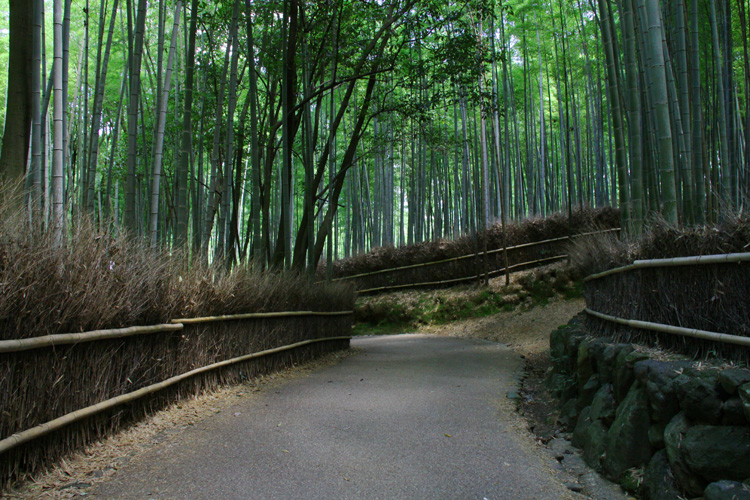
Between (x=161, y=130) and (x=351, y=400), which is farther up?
(x=161, y=130)

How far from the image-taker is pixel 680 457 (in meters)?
1.78

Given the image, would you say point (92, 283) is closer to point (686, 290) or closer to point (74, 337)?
point (74, 337)

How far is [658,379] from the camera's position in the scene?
2.06 meters

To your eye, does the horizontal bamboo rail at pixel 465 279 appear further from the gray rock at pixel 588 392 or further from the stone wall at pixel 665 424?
the stone wall at pixel 665 424

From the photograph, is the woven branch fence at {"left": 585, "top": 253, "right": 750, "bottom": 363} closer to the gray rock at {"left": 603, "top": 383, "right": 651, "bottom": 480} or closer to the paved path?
the gray rock at {"left": 603, "top": 383, "right": 651, "bottom": 480}

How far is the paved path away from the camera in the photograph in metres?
2.11

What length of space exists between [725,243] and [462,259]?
849 cm

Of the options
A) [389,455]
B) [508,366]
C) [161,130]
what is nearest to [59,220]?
[161,130]

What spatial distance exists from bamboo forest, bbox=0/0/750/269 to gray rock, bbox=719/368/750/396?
36.1 inches

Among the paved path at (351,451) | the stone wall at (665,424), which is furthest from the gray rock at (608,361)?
the paved path at (351,451)

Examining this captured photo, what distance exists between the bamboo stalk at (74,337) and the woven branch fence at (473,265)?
6.72m

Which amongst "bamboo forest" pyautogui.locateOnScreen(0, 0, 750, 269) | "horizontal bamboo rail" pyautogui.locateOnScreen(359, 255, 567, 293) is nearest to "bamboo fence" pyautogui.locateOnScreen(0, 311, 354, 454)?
"bamboo forest" pyautogui.locateOnScreen(0, 0, 750, 269)

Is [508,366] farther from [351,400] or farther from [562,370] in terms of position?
[351,400]

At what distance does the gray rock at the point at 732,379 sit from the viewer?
168 cm
